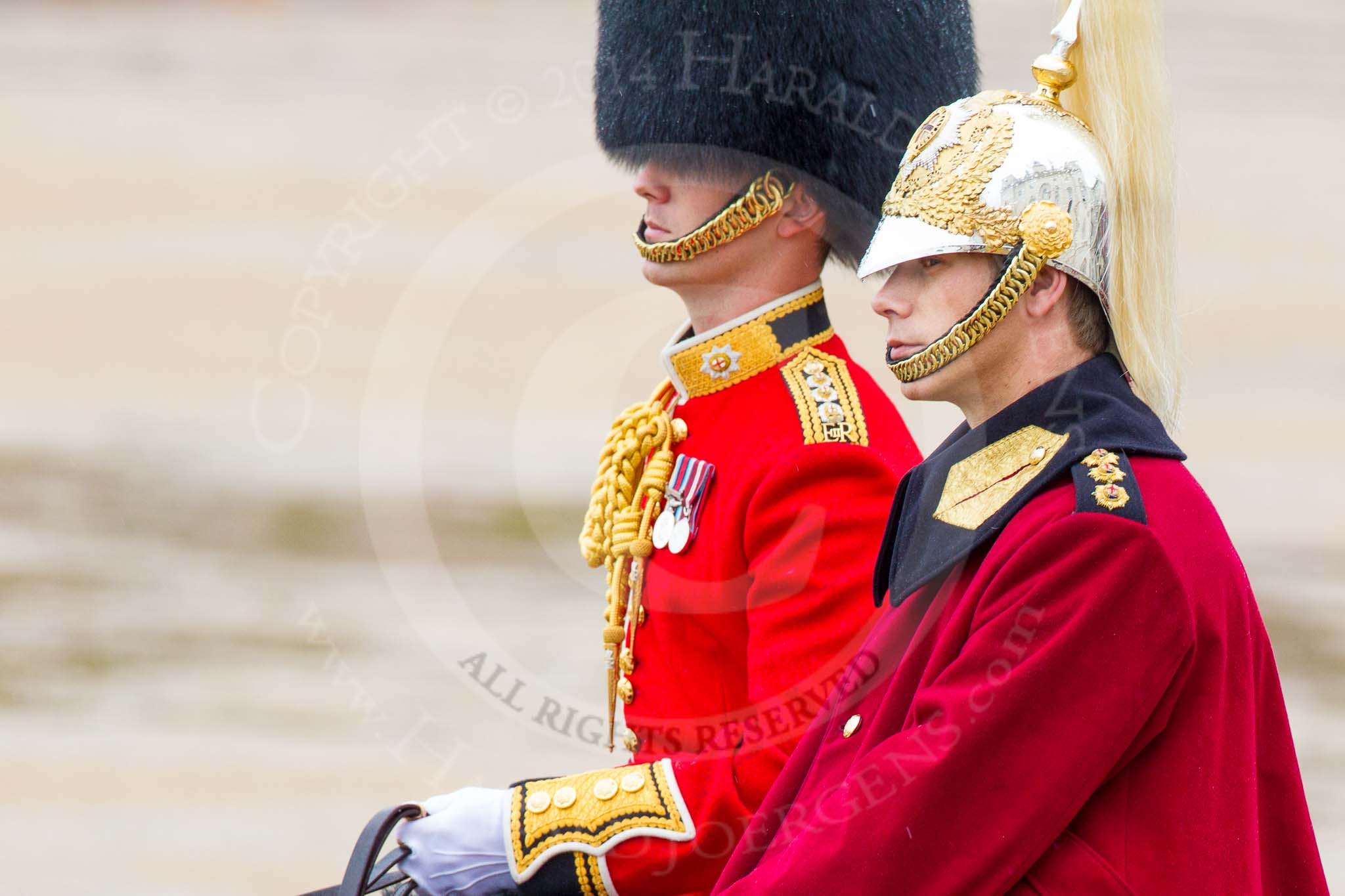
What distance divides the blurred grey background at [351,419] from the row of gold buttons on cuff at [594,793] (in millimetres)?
1137

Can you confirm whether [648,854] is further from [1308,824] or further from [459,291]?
[459,291]

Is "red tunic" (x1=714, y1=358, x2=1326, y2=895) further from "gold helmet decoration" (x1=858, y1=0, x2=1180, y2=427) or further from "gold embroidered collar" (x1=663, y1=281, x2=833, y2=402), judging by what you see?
"gold embroidered collar" (x1=663, y1=281, x2=833, y2=402)

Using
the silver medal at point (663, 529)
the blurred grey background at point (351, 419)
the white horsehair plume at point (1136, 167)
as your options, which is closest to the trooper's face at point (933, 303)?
the white horsehair plume at point (1136, 167)

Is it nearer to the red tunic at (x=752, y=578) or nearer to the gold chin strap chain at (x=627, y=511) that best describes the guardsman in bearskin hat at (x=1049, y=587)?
the red tunic at (x=752, y=578)

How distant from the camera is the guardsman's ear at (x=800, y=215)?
2775 mm

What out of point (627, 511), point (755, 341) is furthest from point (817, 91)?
point (627, 511)

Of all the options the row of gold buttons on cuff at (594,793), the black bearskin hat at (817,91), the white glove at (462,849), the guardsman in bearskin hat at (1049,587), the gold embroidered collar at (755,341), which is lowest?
the white glove at (462,849)

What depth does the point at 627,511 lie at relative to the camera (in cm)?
286

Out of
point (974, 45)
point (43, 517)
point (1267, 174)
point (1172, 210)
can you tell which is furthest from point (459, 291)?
point (1172, 210)

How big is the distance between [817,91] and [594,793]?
1.17 m

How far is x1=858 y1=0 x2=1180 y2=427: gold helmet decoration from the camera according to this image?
6.66 feet

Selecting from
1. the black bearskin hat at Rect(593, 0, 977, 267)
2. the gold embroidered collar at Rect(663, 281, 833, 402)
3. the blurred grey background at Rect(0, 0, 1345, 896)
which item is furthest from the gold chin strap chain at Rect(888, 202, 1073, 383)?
the black bearskin hat at Rect(593, 0, 977, 267)

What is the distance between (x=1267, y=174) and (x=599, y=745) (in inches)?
365

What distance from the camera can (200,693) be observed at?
6258 millimetres
